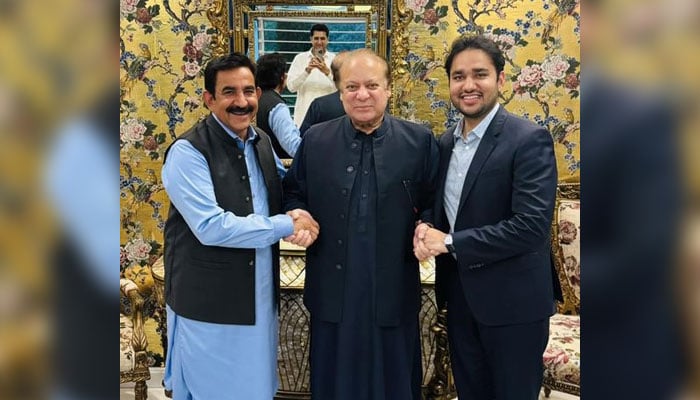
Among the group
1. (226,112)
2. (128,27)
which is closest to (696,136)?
(226,112)

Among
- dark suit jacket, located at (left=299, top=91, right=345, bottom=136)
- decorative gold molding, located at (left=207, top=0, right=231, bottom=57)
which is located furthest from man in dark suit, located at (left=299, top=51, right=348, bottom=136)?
decorative gold molding, located at (left=207, top=0, right=231, bottom=57)

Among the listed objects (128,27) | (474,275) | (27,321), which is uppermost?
(128,27)

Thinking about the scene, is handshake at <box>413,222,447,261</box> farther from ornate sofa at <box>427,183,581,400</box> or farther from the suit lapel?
ornate sofa at <box>427,183,581,400</box>

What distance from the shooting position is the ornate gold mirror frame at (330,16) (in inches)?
112

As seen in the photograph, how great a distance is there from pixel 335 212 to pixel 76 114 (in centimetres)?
158

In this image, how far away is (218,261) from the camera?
1.88m

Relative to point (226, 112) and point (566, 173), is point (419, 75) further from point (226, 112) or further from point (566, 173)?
point (226, 112)

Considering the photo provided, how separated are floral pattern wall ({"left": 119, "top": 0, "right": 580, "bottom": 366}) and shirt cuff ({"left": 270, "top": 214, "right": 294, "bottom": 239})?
1.30m

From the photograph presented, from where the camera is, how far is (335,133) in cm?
204

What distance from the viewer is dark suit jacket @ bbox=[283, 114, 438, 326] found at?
193 cm

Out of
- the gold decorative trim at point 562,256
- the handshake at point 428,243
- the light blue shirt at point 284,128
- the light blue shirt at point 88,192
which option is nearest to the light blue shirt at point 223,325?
the handshake at point 428,243

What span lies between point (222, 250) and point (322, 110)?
1157 mm

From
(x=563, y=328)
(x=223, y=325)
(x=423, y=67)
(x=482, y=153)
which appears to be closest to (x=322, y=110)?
(x=423, y=67)

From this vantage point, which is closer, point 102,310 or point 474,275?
point 102,310
